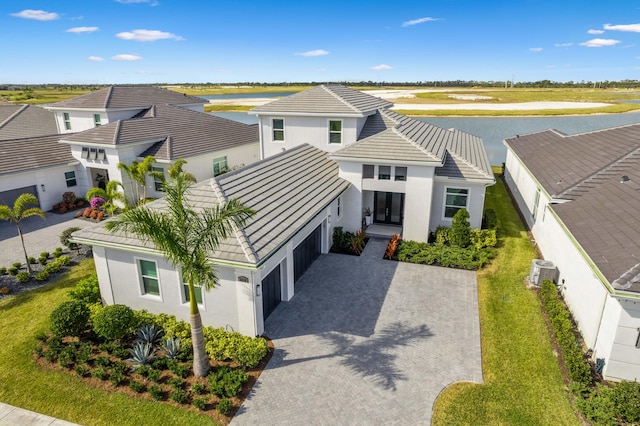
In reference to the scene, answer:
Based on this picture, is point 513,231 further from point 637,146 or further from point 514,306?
point 514,306

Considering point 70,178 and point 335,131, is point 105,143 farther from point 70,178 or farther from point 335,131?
point 335,131

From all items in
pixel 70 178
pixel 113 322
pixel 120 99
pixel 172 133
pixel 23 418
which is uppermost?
pixel 120 99

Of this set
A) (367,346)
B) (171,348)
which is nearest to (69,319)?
(171,348)

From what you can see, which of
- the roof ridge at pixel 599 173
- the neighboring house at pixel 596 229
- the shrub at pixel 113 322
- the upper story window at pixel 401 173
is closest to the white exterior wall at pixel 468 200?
the upper story window at pixel 401 173

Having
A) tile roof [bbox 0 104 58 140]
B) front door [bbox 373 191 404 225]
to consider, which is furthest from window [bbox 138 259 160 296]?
tile roof [bbox 0 104 58 140]

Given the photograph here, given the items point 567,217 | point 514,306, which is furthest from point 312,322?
point 567,217

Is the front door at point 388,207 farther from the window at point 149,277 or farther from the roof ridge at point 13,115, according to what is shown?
the roof ridge at point 13,115
